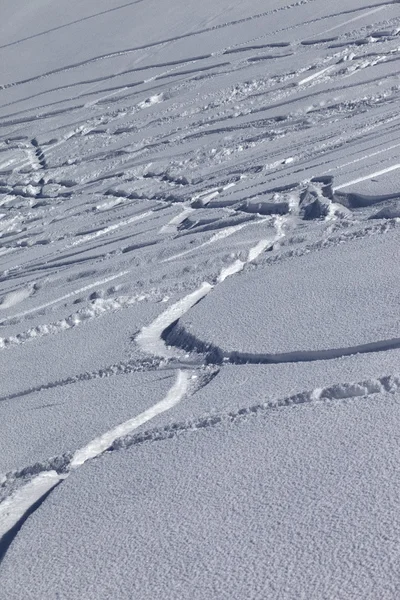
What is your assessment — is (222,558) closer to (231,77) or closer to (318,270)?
(318,270)

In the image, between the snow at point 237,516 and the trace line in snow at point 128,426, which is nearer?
the snow at point 237,516

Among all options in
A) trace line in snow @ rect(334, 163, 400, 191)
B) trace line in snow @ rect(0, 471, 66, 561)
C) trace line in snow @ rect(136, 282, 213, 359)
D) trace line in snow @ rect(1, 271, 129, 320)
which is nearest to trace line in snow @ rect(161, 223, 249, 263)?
trace line in snow @ rect(1, 271, 129, 320)

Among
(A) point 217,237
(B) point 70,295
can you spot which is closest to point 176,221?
(A) point 217,237

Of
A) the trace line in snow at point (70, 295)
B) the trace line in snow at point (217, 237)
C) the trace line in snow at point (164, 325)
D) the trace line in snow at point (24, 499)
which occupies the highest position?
the trace line in snow at point (24, 499)

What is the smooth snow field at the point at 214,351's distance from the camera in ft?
4.57

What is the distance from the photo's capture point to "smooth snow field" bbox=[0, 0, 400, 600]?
1.39 meters

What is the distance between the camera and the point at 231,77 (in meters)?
6.36

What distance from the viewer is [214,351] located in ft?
7.33

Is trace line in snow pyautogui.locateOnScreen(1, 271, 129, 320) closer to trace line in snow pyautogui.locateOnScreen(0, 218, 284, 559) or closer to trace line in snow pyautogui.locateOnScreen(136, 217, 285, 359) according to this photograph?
trace line in snow pyautogui.locateOnScreen(136, 217, 285, 359)

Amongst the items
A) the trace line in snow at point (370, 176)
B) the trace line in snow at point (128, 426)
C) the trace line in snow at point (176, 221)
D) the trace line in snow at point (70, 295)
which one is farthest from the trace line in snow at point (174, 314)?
the trace line in snow at point (176, 221)

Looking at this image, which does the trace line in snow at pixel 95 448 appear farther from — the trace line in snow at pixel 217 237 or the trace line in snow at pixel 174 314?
the trace line in snow at pixel 217 237

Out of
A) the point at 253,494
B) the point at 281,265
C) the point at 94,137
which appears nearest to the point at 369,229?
the point at 281,265

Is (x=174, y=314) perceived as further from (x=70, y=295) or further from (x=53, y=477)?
(x=53, y=477)

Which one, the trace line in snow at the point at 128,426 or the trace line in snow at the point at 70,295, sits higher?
the trace line in snow at the point at 128,426
